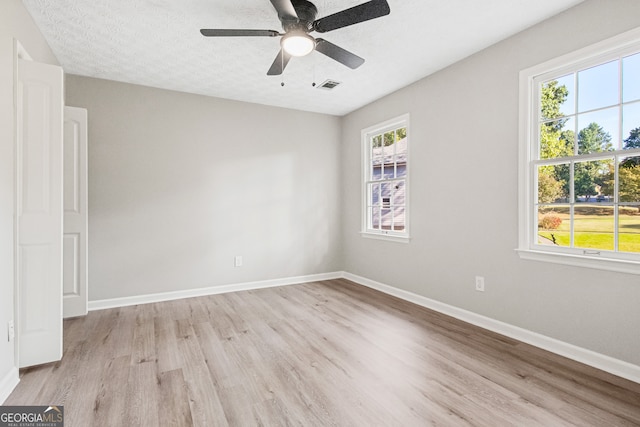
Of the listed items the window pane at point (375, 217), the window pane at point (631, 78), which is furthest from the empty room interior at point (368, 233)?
the window pane at point (375, 217)

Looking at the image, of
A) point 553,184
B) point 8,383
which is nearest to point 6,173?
point 8,383

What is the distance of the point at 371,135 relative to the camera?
4691mm

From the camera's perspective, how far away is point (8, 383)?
1.96m

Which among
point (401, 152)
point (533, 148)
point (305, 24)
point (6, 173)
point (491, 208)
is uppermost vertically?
point (305, 24)

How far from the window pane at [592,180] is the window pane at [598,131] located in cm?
10

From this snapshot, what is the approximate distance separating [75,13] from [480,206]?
151 inches

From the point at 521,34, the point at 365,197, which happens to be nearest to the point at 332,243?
the point at 365,197

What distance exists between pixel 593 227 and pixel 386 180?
238 centimetres

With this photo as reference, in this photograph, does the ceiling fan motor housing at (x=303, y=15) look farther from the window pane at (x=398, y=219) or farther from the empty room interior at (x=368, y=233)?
the window pane at (x=398, y=219)

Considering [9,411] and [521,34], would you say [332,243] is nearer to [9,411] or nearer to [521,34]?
[521,34]

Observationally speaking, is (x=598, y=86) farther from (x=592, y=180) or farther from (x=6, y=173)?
(x=6, y=173)

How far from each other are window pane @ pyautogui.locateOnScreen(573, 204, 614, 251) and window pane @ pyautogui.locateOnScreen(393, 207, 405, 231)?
1935 millimetres

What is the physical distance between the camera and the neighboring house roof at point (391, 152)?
4137mm

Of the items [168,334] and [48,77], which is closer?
[48,77]
